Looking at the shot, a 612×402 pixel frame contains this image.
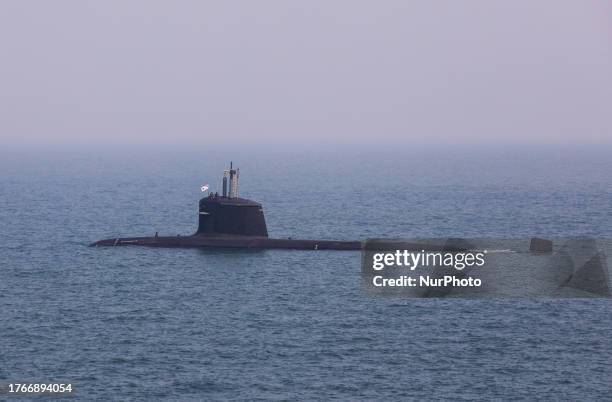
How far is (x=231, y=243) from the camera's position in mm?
88438

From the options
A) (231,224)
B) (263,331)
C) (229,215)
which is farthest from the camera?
(231,224)

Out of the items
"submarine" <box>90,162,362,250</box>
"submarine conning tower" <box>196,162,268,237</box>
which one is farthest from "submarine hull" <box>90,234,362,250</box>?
"submarine conning tower" <box>196,162,268,237</box>

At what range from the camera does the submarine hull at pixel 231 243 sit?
88562 millimetres

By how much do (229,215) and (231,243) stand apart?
236 centimetres

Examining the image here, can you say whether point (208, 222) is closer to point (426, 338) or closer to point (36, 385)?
point (426, 338)

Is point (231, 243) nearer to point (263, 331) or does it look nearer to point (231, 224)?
point (231, 224)

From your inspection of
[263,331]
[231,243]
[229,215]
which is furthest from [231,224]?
[263,331]

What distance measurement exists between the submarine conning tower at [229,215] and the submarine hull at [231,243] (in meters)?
0.58

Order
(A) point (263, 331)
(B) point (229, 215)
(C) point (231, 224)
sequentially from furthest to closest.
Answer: (C) point (231, 224)
(B) point (229, 215)
(A) point (263, 331)

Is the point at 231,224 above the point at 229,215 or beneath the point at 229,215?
beneath

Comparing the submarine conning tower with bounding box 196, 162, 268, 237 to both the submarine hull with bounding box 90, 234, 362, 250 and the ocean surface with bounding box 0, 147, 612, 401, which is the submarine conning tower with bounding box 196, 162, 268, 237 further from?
the ocean surface with bounding box 0, 147, 612, 401

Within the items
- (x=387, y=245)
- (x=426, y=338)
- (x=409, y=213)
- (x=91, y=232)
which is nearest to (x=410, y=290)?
(x=426, y=338)

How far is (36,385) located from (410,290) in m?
32.2

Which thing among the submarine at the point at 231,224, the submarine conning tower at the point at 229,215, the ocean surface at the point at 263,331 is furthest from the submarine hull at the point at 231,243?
the ocean surface at the point at 263,331
